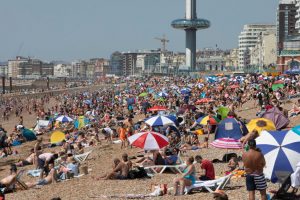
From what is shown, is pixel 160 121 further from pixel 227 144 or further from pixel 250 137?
pixel 250 137

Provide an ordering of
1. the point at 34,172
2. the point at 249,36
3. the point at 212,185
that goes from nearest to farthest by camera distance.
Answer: the point at 212,185, the point at 34,172, the point at 249,36

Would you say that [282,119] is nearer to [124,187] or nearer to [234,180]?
[234,180]

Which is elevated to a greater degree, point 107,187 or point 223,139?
point 223,139

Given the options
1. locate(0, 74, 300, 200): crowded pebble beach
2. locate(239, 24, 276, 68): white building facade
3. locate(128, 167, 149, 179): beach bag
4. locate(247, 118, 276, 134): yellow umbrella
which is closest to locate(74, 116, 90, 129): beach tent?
locate(0, 74, 300, 200): crowded pebble beach

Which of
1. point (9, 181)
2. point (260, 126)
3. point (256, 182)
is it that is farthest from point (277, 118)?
point (256, 182)

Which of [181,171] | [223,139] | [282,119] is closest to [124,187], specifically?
[181,171]

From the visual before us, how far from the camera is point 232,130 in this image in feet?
35.3

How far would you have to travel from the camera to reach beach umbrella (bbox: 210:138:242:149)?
9992 millimetres

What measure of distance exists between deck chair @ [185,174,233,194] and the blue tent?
8.63 ft

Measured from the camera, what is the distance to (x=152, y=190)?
8477 mm

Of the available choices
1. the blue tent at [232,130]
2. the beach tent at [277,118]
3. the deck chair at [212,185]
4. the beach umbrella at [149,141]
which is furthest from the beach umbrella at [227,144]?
the beach tent at [277,118]

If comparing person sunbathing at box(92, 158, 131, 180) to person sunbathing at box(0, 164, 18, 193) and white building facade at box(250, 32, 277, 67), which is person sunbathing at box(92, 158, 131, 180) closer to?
person sunbathing at box(0, 164, 18, 193)

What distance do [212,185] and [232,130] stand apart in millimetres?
2758

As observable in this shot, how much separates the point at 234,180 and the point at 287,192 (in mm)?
1699
